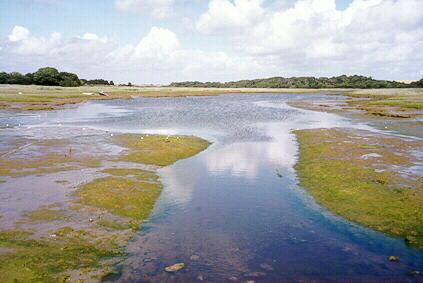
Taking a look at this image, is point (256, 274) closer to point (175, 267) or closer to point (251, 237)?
point (175, 267)

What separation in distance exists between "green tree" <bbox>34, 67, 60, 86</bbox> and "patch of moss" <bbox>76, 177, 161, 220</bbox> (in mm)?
166779

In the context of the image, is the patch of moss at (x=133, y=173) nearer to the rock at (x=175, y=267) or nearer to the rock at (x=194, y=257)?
the rock at (x=194, y=257)

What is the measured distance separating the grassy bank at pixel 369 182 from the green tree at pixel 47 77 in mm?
160850

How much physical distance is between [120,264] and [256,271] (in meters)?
4.64

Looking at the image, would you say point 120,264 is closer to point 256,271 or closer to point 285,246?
point 256,271

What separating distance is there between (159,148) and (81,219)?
17142mm

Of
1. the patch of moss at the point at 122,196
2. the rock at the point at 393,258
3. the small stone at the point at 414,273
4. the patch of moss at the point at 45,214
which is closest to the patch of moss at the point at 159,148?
the patch of moss at the point at 122,196

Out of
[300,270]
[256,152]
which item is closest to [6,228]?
[300,270]

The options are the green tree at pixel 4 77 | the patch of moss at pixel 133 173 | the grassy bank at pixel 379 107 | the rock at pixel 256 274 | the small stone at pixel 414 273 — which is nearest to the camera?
the rock at pixel 256 274

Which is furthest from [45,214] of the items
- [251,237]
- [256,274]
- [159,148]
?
[159,148]

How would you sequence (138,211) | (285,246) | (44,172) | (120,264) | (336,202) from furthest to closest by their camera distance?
(44,172) → (336,202) → (138,211) → (285,246) → (120,264)

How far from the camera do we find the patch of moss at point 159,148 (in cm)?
3066

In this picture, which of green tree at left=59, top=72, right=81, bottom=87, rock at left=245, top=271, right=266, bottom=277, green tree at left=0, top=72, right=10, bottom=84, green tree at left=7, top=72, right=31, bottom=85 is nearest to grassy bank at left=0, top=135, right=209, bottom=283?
rock at left=245, top=271, right=266, bottom=277

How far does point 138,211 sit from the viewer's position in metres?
18.9
